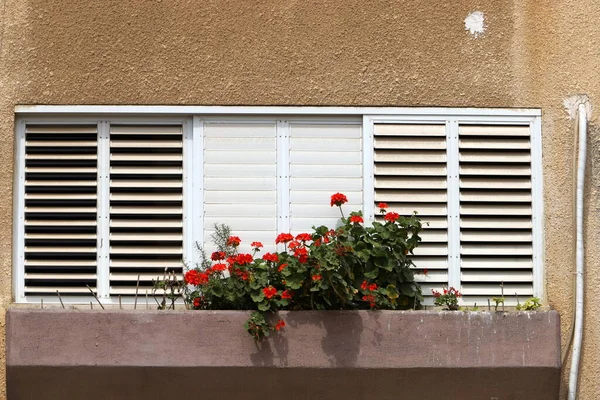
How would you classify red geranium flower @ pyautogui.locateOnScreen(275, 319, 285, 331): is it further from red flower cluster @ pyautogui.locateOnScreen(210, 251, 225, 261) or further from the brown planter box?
red flower cluster @ pyautogui.locateOnScreen(210, 251, 225, 261)

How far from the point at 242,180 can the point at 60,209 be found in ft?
4.52

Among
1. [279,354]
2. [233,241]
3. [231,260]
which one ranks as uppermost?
[233,241]

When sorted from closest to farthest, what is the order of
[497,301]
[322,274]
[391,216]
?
[322,274] → [391,216] → [497,301]

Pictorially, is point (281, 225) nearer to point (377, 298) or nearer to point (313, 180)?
point (313, 180)

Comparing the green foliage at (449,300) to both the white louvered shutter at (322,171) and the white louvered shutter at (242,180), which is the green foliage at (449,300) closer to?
the white louvered shutter at (322,171)

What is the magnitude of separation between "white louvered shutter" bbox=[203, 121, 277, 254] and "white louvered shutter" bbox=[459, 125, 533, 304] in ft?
4.71

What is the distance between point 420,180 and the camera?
6277mm

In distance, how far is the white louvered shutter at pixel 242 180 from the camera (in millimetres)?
6246

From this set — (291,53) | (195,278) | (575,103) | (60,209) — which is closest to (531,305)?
(575,103)

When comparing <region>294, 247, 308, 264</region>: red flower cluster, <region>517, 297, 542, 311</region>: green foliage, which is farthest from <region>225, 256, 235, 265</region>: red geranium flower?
<region>517, 297, 542, 311</region>: green foliage

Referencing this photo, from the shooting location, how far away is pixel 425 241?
6230 mm

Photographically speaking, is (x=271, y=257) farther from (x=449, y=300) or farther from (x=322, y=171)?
(x=449, y=300)

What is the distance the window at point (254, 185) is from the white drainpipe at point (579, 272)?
0.95 ft

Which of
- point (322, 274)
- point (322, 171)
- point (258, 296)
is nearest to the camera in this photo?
point (322, 274)
